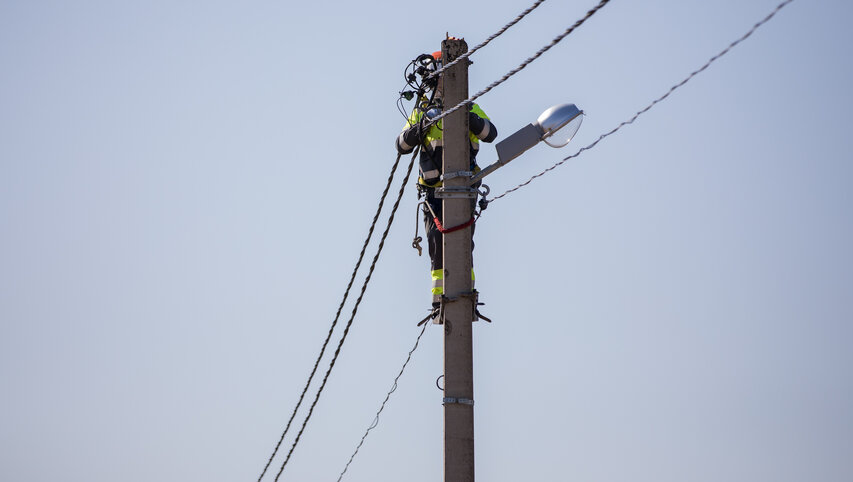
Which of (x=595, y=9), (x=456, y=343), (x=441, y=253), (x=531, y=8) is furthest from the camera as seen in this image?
(x=441, y=253)

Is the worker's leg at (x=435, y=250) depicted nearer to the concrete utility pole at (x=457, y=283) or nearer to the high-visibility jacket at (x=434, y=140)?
the high-visibility jacket at (x=434, y=140)

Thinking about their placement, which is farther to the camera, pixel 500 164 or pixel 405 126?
pixel 405 126

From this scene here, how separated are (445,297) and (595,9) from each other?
314 cm

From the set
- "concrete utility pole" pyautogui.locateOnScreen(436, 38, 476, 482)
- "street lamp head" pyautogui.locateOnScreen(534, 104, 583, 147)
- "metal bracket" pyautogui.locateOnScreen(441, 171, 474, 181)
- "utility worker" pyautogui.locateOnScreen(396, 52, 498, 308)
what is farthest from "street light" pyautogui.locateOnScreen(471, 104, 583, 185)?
"utility worker" pyautogui.locateOnScreen(396, 52, 498, 308)

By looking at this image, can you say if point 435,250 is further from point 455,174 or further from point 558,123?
point 558,123

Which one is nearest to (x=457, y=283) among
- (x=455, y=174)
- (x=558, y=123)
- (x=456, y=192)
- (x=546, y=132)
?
(x=456, y=192)

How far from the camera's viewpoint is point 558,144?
393 inches

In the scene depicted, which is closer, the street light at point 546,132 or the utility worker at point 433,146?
the street light at point 546,132

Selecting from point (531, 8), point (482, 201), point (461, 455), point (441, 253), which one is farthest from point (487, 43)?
point (461, 455)

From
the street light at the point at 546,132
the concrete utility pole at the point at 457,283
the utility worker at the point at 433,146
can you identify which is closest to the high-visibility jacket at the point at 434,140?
the utility worker at the point at 433,146

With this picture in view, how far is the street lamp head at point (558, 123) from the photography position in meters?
9.90

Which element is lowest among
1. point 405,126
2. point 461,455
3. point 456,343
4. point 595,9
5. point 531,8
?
point 461,455

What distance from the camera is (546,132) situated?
32.6 feet

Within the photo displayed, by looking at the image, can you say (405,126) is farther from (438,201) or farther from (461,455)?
(461,455)
